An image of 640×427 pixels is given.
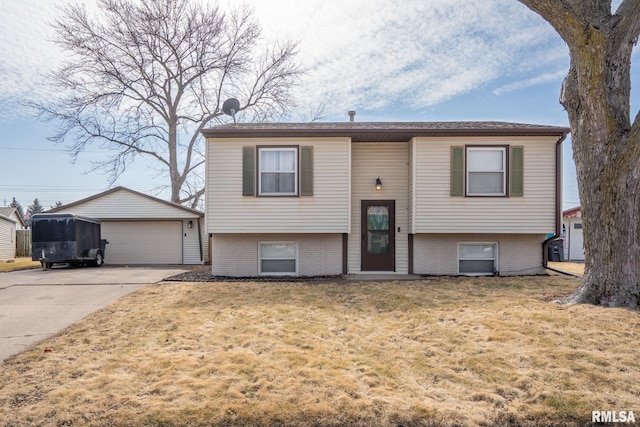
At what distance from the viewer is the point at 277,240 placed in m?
9.90

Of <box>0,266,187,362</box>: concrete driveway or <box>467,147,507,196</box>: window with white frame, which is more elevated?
<box>467,147,507,196</box>: window with white frame

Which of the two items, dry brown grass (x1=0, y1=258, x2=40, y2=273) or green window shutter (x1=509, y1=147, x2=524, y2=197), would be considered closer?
green window shutter (x1=509, y1=147, x2=524, y2=197)

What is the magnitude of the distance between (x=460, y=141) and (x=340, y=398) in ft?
26.9

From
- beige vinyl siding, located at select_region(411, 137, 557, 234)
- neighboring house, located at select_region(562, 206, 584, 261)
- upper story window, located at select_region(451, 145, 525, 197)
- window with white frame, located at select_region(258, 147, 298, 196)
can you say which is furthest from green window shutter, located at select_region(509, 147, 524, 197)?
neighboring house, located at select_region(562, 206, 584, 261)

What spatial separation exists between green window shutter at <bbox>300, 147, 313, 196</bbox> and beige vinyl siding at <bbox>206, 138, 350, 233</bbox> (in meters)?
0.11

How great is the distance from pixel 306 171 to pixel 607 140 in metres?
6.33

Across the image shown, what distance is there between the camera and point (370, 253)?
1002cm

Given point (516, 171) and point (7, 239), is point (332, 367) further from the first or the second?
point (7, 239)

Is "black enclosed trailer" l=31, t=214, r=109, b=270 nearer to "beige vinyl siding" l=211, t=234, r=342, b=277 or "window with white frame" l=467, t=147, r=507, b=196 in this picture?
"beige vinyl siding" l=211, t=234, r=342, b=277

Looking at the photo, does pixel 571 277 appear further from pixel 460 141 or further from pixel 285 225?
pixel 285 225

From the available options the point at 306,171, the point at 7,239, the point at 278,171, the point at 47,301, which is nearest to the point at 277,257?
the point at 278,171

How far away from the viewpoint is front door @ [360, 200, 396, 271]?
10000mm

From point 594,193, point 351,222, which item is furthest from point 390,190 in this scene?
point 594,193

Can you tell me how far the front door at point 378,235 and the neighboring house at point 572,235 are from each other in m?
12.6
